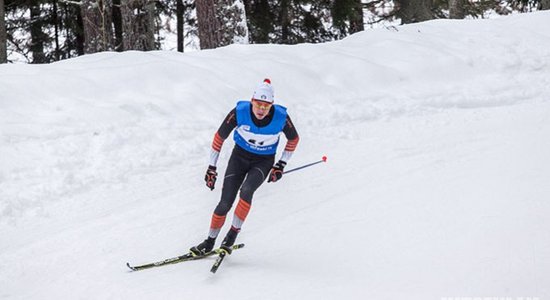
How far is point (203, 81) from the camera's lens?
10227mm

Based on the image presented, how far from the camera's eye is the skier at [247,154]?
21.1 ft

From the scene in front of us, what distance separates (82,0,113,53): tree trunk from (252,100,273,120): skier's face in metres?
6.66

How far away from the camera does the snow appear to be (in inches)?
230

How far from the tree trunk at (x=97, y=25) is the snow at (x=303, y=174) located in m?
1.95

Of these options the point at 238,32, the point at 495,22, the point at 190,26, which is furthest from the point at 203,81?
the point at 190,26

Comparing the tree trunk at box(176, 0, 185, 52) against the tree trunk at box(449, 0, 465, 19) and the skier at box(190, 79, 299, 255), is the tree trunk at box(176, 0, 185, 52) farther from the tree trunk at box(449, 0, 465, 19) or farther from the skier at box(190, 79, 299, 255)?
the skier at box(190, 79, 299, 255)

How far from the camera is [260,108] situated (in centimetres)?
645

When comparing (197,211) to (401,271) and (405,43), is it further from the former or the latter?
(405,43)

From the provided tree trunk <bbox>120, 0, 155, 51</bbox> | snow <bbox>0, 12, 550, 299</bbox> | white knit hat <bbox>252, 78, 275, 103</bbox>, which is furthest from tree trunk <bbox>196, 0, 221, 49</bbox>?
white knit hat <bbox>252, 78, 275, 103</bbox>

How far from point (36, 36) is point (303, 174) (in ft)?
41.2

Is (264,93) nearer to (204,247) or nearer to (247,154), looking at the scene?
(247,154)

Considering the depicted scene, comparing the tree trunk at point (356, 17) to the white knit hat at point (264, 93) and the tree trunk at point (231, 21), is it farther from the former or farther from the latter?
the white knit hat at point (264, 93)

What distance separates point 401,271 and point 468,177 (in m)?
3.01

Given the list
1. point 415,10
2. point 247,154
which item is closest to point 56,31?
point 415,10
